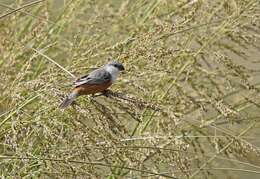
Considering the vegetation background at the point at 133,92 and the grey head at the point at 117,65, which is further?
the grey head at the point at 117,65

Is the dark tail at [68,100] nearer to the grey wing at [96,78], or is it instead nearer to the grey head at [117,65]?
the grey wing at [96,78]

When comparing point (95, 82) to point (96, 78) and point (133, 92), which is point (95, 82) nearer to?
point (96, 78)

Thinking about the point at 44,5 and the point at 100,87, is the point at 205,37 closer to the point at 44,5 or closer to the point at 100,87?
the point at 100,87

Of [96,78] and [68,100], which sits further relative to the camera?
[96,78]

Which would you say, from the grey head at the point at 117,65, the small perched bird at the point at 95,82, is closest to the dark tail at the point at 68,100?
the small perched bird at the point at 95,82

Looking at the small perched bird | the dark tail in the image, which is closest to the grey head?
the small perched bird

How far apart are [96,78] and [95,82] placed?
0.06 feet

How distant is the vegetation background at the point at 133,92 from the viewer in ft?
5.39

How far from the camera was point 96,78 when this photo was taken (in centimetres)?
176

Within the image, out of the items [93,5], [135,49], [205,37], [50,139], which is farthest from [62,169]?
[93,5]

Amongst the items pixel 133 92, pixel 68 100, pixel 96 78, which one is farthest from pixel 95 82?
pixel 133 92

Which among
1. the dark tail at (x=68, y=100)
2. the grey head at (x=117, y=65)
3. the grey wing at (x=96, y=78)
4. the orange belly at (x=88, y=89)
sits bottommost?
the dark tail at (x=68, y=100)

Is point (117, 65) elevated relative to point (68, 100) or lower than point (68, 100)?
elevated

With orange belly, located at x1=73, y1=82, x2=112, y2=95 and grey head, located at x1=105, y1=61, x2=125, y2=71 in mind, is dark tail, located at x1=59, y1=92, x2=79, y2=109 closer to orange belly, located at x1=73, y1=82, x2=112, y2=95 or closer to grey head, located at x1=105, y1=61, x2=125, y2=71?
orange belly, located at x1=73, y1=82, x2=112, y2=95
